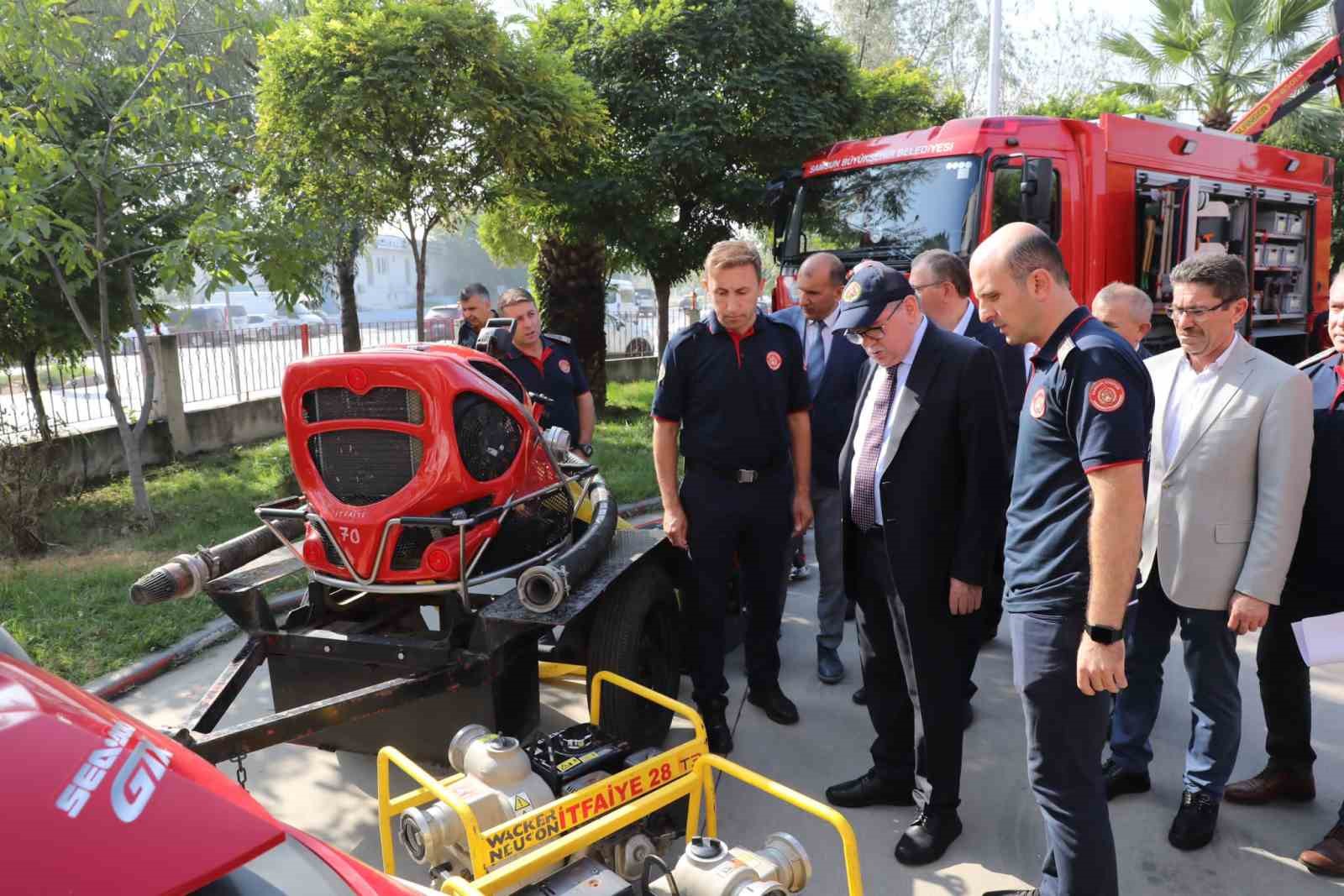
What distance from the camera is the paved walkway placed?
2.99m

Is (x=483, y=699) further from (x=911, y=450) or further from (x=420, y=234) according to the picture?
(x=420, y=234)

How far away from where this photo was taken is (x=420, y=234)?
9719 mm

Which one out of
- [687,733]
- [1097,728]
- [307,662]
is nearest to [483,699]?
[307,662]

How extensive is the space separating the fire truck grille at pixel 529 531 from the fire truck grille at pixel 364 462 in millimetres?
424

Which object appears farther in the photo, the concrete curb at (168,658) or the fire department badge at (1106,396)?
the concrete curb at (168,658)

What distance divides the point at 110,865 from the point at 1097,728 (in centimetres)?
217

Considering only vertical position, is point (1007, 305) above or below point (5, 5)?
below

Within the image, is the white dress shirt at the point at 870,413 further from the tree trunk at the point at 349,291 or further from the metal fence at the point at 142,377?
the tree trunk at the point at 349,291

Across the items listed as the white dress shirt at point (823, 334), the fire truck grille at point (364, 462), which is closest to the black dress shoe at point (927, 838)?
the fire truck grille at point (364, 462)

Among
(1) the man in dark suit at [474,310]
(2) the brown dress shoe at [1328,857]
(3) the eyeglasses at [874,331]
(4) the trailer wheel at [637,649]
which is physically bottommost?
(2) the brown dress shoe at [1328,857]

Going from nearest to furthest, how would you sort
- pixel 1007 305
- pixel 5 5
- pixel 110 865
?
pixel 110 865 → pixel 1007 305 → pixel 5 5

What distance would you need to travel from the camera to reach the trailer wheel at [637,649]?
336 cm

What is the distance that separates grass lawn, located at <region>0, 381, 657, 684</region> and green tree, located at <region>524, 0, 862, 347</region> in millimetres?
2553

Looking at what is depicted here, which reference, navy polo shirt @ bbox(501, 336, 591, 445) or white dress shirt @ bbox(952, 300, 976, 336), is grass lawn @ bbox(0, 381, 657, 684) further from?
white dress shirt @ bbox(952, 300, 976, 336)
